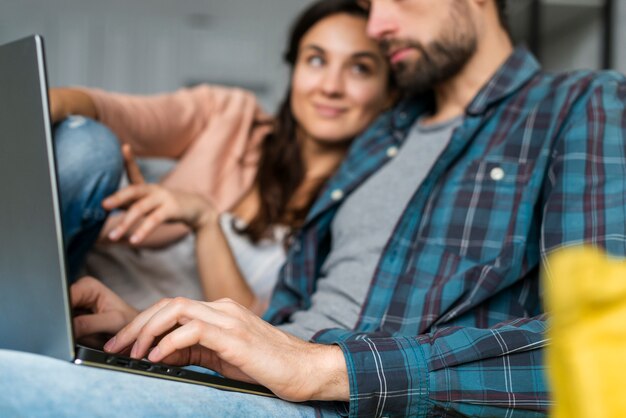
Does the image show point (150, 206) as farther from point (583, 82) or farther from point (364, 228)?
Result: point (583, 82)

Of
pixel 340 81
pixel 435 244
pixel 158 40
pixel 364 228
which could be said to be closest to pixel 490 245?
pixel 435 244

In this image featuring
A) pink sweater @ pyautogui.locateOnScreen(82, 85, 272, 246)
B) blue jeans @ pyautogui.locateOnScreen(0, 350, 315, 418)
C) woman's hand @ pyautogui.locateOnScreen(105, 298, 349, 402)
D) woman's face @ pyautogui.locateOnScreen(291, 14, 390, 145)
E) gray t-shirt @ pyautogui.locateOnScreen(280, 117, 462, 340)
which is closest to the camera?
blue jeans @ pyautogui.locateOnScreen(0, 350, 315, 418)

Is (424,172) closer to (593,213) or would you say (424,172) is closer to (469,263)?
(469,263)

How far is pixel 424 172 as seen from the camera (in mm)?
1353

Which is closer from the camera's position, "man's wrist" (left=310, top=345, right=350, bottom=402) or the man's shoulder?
"man's wrist" (left=310, top=345, right=350, bottom=402)

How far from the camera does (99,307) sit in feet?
3.79

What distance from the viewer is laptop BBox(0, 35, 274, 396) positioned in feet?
2.03

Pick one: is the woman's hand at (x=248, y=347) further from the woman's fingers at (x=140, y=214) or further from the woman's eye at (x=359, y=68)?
the woman's eye at (x=359, y=68)

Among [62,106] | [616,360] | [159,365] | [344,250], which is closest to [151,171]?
[62,106]

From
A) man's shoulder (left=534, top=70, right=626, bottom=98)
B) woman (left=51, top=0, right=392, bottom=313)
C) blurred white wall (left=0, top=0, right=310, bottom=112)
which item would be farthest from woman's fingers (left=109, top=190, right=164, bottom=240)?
blurred white wall (left=0, top=0, right=310, bottom=112)

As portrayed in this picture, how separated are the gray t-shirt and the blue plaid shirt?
0.19ft

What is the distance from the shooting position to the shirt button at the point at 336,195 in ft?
4.84

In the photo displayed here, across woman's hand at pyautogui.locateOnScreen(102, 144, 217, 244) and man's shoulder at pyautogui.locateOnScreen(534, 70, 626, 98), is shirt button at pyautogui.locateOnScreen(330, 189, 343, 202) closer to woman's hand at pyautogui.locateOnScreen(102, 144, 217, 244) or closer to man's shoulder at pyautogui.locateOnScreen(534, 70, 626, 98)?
woman's hand at pyautogui.locateOnScreen(102, 144, 217, 244)

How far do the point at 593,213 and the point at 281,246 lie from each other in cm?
85
